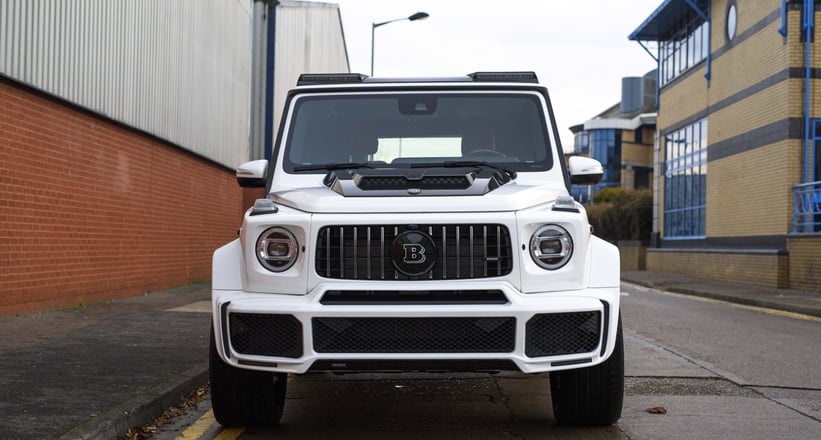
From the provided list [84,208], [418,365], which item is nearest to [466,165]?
[418,365]

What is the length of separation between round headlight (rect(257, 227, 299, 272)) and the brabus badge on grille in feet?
1.79

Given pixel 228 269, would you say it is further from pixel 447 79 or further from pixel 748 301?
pixel 748 301

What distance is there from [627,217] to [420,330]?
1481 inches

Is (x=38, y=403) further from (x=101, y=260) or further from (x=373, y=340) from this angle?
(x=101, y=260)

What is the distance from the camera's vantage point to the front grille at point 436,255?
5117 millimetres

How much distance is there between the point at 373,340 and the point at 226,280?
920 millimetres

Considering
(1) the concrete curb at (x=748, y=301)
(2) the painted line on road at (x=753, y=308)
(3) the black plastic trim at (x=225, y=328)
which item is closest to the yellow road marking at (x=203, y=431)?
(3) the black plastic trim at (x=225, y=328)

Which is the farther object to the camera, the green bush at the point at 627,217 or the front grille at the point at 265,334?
the green bush at the point at 627,217

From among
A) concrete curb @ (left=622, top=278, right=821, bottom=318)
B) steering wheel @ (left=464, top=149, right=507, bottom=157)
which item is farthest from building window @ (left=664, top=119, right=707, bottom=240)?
steering wheel @ (left=464, top=149, right=507, bottom=157)

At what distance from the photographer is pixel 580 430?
577 cm

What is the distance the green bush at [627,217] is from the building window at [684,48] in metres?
7.70

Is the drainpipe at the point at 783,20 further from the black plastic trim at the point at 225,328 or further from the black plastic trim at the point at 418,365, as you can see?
the black plastic trim at the point at 225,328

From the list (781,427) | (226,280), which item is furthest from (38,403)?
(781,427)

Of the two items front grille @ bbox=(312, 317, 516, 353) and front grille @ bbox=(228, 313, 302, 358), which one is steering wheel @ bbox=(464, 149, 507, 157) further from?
front grille @ bbox=(228, 313, 302, 358)
